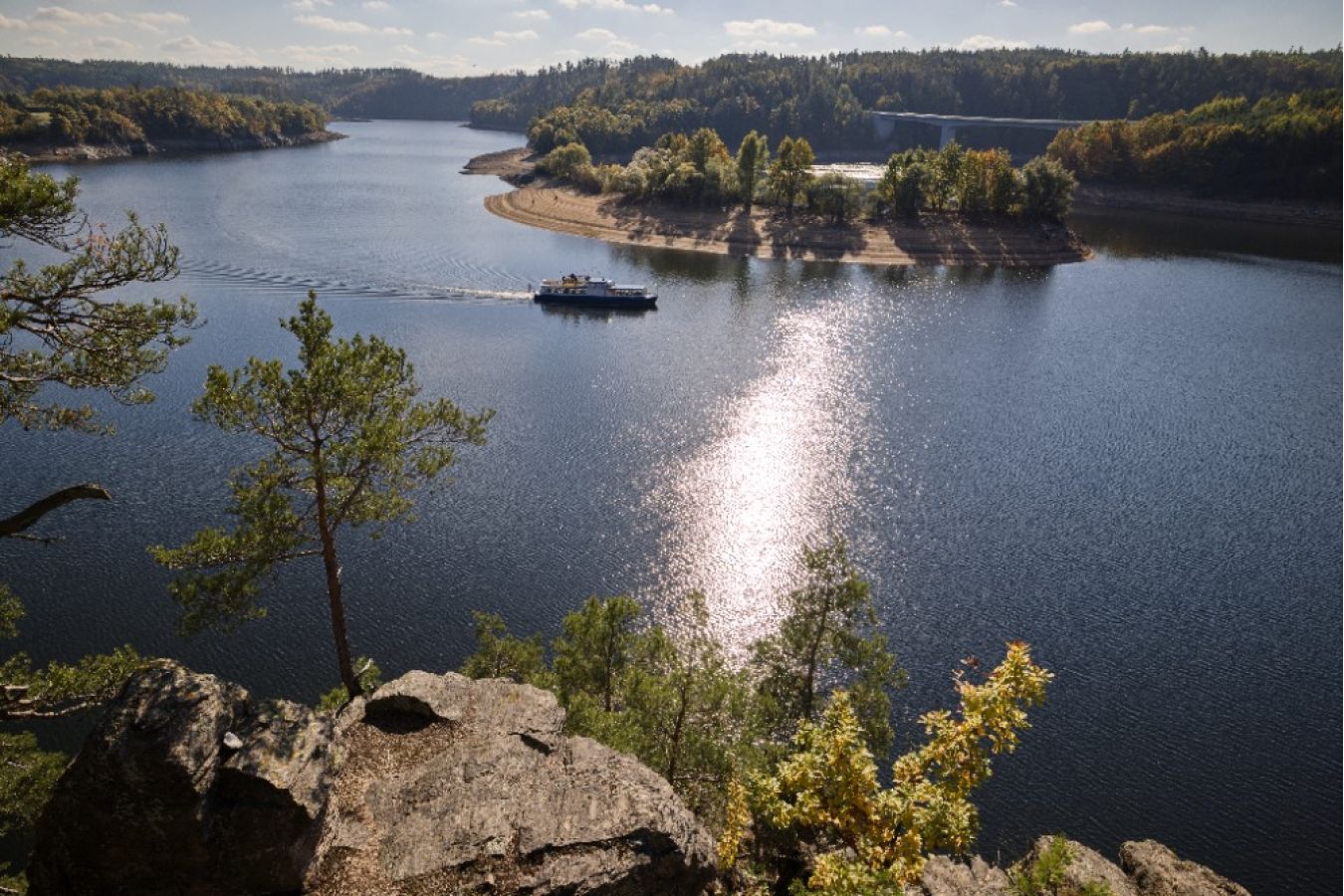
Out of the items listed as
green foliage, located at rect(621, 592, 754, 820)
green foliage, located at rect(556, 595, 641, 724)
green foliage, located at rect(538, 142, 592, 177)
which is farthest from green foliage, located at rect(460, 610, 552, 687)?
green foliage, located at rect(538, 142, 592, 177)

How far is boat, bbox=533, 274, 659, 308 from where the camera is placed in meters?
103

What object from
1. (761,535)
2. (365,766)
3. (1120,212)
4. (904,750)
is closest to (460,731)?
(365,766)

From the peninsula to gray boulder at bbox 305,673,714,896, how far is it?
123557mm

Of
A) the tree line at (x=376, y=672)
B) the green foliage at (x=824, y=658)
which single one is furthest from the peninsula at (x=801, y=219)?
the tree line at (x=376, y=672)

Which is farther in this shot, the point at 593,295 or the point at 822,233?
the point at 822,233

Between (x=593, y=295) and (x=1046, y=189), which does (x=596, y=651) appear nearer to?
(x=593, y=295)

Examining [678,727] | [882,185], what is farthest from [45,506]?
[882,185]

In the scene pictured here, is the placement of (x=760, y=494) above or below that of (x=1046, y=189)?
below

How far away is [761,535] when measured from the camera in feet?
172

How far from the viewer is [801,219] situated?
151m

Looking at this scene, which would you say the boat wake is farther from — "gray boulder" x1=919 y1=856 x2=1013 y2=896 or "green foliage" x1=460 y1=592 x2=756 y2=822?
"gray boulder" x1=919 y1=856 x2=1013 y2=896

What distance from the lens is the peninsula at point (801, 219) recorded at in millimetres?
139750

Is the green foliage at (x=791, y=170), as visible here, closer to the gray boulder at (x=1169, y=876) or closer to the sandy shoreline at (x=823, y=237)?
the sandy shoreline at (x=823, y=237)

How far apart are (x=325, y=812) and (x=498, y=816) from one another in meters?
3.91
